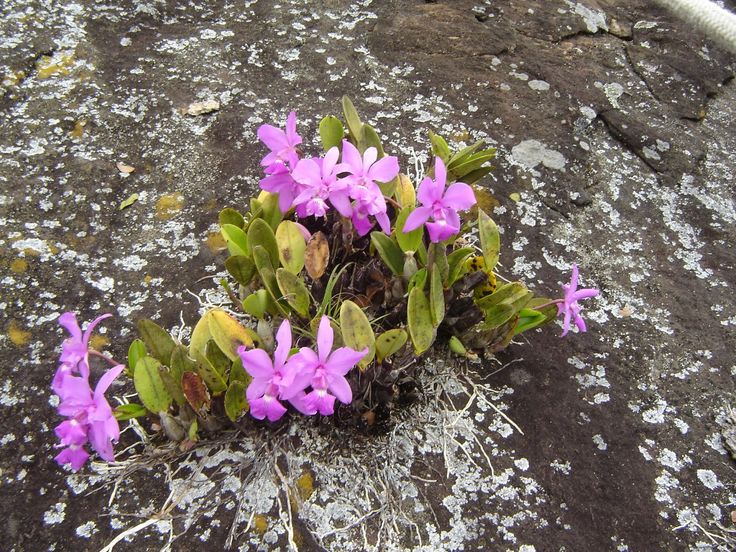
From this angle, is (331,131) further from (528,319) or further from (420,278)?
(528,319)

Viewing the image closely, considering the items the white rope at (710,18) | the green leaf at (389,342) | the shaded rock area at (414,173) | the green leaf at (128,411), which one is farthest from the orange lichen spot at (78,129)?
the white rope at (710,18)

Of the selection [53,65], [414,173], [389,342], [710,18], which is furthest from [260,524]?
[53,65]

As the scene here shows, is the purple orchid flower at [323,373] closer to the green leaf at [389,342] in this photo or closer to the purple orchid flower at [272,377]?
the purple orchid flower at [272,377]

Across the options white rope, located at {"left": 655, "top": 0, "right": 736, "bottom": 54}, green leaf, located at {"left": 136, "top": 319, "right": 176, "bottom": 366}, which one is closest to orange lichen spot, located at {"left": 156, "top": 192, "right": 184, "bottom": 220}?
green leaf, located at {"left": 136, "top": 319, "right": 176, "bottom": 366}

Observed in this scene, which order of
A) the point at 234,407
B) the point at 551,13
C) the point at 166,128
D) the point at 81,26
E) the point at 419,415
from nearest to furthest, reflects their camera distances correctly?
1. the point at 234,407
2. the point at 419,415
3. the point at 166,128
4. the point at 81,26
5. the point at 551,13

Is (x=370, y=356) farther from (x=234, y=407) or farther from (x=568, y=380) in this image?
(x=568, y=380)

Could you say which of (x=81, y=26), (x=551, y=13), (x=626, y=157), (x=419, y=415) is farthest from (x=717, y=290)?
(x=81, y=26)

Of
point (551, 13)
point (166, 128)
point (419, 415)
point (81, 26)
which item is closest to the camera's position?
point (419, 415)
